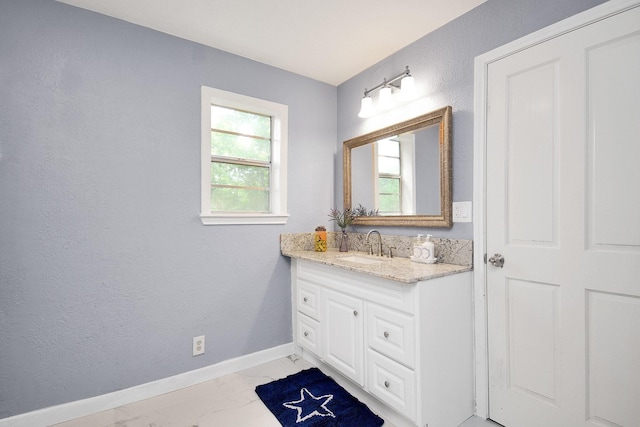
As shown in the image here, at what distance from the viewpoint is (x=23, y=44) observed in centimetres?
171

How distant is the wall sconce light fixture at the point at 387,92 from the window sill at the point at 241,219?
108cm

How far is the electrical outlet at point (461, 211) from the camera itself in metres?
1.86

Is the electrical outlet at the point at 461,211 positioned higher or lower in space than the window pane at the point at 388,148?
lower

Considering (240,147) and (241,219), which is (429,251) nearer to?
(241,219)

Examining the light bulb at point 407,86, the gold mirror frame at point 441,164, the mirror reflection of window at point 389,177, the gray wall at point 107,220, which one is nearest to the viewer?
the gray wall at point 107,220

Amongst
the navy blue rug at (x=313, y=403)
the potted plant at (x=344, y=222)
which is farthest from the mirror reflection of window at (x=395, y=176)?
the navy blue rug at (x=313, y=403)

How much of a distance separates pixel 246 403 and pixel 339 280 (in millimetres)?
959

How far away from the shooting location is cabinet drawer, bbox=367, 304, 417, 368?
1542mm

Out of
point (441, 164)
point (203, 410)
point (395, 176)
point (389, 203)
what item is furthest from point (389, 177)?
point (203, 410)

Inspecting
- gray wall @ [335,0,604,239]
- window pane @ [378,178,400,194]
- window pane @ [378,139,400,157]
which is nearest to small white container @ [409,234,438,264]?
gray wall @ [335,0,604,239]

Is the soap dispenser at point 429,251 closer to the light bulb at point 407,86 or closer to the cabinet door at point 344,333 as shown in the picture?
the cabinet door at point 344,333

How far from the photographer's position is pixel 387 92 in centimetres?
228

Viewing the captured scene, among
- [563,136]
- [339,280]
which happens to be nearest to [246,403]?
[339,280]

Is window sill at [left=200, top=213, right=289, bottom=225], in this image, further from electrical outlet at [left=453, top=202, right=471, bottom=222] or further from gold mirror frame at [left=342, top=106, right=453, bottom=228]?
electrical outlet at [left=453, top=202, right=471, bottom=222]
